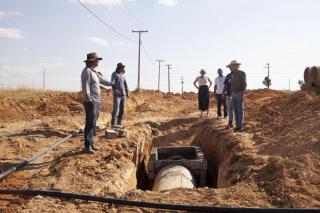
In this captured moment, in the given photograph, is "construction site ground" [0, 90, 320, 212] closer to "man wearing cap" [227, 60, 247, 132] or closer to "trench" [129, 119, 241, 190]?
"trench" [129, 119, 241, 190]

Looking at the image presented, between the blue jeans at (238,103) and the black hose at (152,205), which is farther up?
the blue jeans at (238,103)

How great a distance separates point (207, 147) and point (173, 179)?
4.27m

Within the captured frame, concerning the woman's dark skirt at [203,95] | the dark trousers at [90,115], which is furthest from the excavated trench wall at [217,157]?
the dark trousers at [90,115]

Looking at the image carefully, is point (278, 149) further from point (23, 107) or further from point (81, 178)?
point (23, 107)

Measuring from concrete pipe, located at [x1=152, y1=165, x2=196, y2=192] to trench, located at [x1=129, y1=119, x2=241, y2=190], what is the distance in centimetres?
60

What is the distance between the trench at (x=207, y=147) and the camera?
865 centimetres

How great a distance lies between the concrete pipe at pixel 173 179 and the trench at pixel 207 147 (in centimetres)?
60

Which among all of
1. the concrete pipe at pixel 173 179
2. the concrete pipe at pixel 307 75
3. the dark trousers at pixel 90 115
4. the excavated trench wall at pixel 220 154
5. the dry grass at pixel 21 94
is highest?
the concrete pipe at pixel 307 75

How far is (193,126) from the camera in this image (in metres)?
Result: 15.2

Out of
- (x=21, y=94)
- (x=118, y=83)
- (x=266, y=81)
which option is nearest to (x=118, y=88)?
(x=118, y=83)

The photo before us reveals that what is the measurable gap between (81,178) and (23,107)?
1257cm

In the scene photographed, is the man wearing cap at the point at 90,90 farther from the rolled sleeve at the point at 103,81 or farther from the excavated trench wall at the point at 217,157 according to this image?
the excavated trench wall at the point at 217,157

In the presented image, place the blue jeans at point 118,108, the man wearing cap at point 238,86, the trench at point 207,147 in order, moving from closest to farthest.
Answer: the trench at point 207,147 < the man wearing cap at point 238,86 < the blue jeans at point 118,108

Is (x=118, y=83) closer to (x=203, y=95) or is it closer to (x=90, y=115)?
(x=90, y=115)
